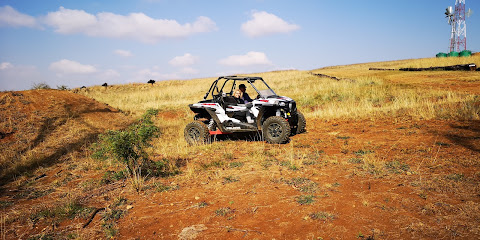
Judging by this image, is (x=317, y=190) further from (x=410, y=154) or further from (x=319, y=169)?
(x=410, y=154)

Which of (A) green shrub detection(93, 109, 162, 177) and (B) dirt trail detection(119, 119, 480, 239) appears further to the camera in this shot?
(A) green shrub detection(93, 109, 162, 177)

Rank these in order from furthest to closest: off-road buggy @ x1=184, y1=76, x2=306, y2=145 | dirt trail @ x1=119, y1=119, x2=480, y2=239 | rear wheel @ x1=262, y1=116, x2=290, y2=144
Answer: off-road buggy @ x1=184, y1=76, x2=306, y2=145
rear wheel @ x1=262, y1=116, x2=290, y2=144
dirt trail @ x1=119, y1=119, x2=480, y2=239

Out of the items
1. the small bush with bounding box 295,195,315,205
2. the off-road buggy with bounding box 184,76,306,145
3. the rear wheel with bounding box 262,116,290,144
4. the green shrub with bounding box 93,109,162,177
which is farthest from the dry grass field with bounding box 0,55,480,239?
the off-road buggy with bounding box 184,76,306,145

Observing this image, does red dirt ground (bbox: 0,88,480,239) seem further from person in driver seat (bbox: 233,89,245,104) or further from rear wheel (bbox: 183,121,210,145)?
person in driver seat (bbox: 233,89,245,104)

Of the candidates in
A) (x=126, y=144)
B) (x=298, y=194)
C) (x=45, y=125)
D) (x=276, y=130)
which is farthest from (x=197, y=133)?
(x=45, y=125)

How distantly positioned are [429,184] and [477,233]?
1500mm

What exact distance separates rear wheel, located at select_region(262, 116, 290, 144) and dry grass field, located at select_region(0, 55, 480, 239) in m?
0.34

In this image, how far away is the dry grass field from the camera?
12.1ft

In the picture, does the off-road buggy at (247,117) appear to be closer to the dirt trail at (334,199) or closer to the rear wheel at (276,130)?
the rear wheel at (276,130)

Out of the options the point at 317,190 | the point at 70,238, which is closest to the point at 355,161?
the point at 317,190

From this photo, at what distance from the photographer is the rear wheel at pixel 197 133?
8719 millimetres

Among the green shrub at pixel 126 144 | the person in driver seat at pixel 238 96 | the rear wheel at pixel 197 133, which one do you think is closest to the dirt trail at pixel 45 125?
the green shrub at pixel 126 144

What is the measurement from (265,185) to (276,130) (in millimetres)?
3219

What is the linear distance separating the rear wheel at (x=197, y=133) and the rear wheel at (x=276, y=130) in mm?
1913
